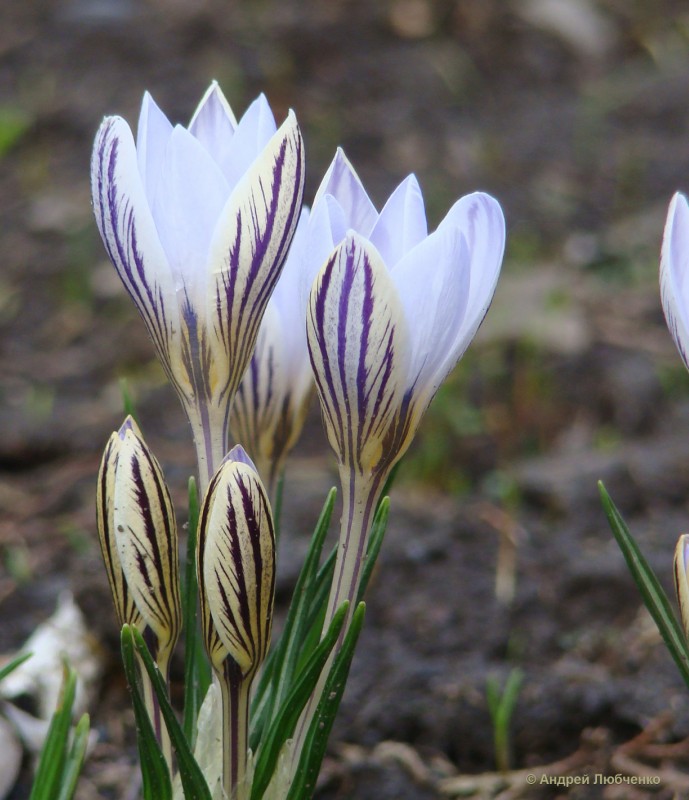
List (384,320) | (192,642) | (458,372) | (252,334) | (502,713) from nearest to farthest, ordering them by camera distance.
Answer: (384,320) < (252,334) < (192,642) < (502,713) < (458,372)

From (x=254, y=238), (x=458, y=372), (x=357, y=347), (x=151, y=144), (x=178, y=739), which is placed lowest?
(x=178, y=739)

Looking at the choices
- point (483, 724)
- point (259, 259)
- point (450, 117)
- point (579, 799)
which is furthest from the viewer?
point (450, 117)

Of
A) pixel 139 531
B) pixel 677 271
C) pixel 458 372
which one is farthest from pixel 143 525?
pixel 458 372

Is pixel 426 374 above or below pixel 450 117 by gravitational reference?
below

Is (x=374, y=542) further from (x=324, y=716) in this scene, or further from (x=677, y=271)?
(x=677, y=271)

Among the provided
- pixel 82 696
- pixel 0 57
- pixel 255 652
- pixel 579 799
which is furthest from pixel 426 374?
pixel 0 57

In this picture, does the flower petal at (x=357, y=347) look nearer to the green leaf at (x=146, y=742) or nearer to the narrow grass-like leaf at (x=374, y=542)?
the narrow grass-like leaf at (x=374, y=542)

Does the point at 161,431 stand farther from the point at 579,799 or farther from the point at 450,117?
the point at 450,117
